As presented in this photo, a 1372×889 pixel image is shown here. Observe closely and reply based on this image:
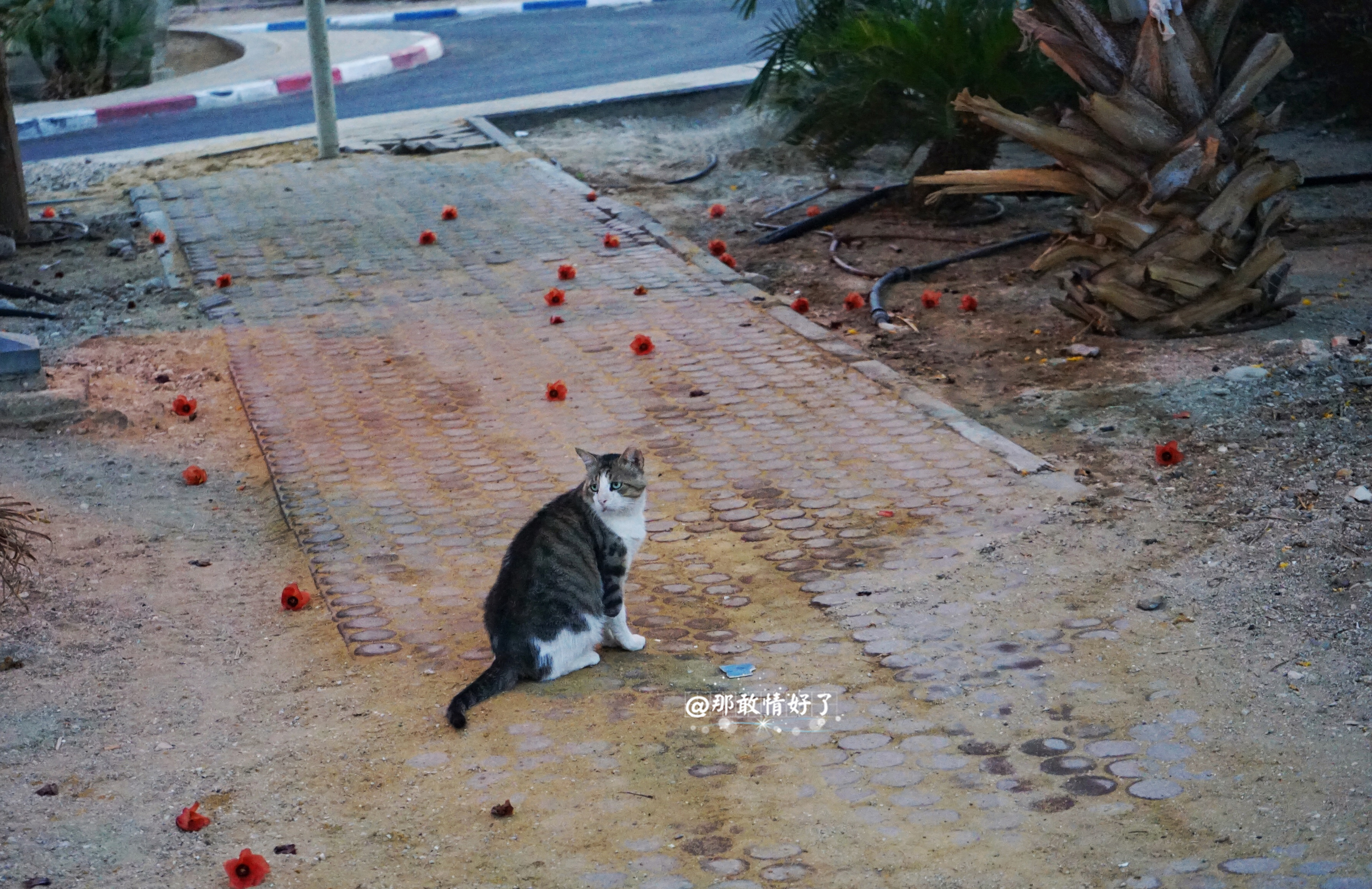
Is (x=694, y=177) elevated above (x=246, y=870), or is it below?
above

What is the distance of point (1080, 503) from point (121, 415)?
4816mm

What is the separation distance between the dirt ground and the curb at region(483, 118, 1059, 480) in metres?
0.16

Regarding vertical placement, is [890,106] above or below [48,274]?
above

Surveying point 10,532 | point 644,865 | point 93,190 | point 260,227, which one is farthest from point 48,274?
point 644,865

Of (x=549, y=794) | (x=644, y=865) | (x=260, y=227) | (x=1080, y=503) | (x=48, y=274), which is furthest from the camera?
(x=260, y=227)

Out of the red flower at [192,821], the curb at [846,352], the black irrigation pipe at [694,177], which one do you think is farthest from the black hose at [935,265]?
the red flower at [192,821]

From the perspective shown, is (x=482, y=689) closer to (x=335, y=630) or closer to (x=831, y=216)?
(x=335, y=630)

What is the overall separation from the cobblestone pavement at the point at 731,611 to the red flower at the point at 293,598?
0.16m

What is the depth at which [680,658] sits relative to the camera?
16.1 feet

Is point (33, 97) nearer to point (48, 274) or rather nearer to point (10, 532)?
point (48, 274)

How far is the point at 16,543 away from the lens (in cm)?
533

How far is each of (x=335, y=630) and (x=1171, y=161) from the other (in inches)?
202

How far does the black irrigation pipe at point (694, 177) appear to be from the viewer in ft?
39.3

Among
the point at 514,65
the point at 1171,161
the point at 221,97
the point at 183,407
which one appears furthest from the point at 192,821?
the point at 514,65
